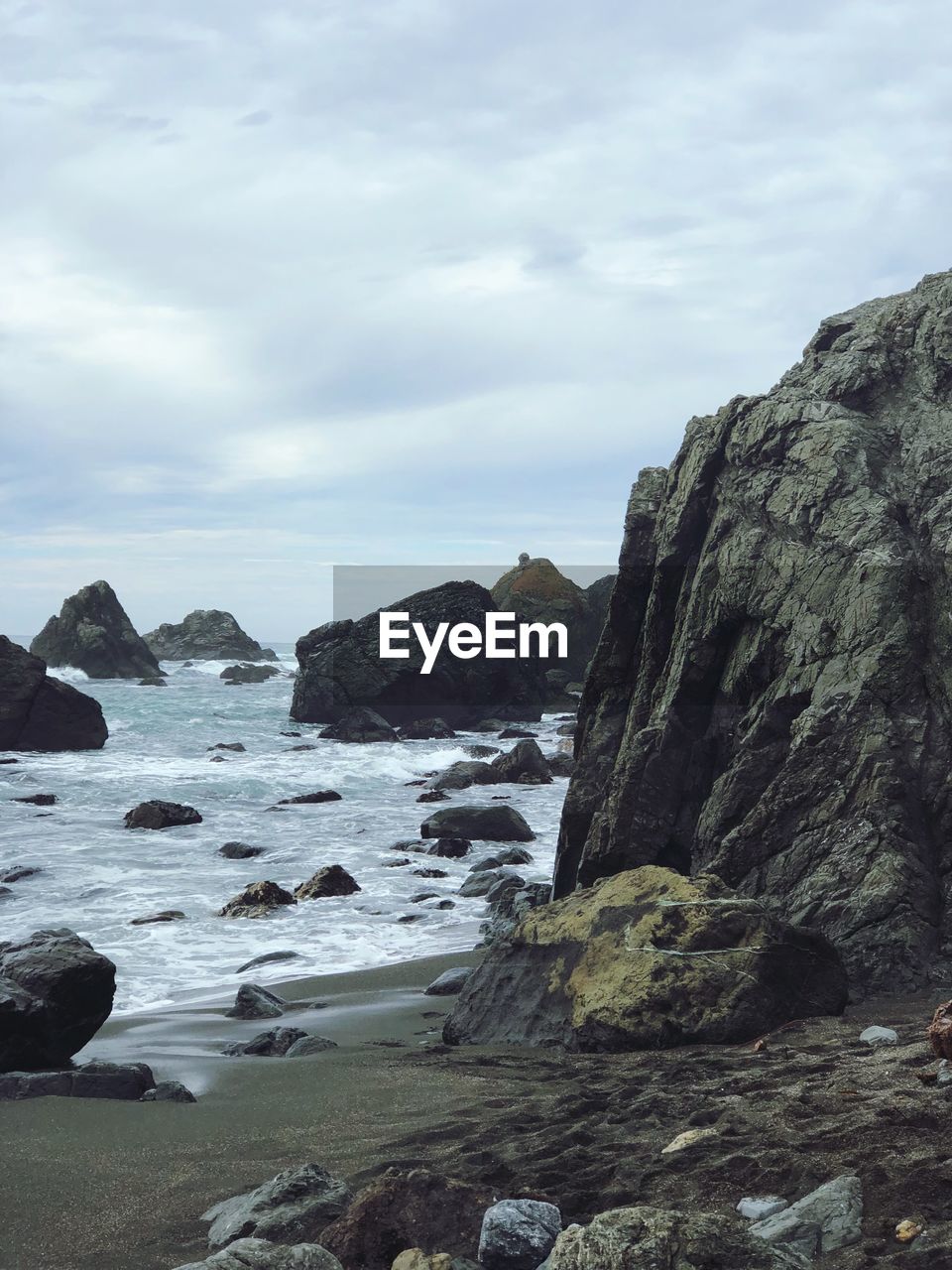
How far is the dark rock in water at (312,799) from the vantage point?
23.9 meters

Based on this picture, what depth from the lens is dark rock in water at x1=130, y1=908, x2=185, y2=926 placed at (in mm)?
13281

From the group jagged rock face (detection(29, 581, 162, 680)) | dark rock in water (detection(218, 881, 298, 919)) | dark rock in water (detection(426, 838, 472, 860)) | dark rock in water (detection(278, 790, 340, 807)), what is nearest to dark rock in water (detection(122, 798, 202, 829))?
dark rock in water (detection(278, 790, 340, 807))

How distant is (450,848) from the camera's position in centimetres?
1780

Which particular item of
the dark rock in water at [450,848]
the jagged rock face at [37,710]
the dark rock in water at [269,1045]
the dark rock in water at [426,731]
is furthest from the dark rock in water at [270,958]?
the dark rock in water at [426,731]

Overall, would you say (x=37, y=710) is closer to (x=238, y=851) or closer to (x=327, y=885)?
(x=238, y=851)

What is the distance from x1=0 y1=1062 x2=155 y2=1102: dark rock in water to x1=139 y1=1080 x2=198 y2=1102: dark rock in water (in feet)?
0.23

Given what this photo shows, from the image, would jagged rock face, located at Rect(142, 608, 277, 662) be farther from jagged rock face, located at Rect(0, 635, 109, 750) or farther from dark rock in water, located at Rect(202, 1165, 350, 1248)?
dark rock in water, located at Rect(202, 1165, 350, 1248)

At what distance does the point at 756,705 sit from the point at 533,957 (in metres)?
3.46

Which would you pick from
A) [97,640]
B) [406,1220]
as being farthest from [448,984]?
[97,640]

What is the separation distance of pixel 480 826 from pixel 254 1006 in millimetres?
10188

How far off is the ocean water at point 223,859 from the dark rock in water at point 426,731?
6.01 ft

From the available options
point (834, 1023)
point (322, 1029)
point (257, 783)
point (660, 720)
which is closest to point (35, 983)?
point (322, 1029)

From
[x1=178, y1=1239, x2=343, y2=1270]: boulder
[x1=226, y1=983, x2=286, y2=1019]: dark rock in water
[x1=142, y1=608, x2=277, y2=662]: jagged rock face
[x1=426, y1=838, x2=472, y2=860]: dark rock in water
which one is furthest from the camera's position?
[x1=142, y1=608, x2=277, y2=662]: jagged rock face

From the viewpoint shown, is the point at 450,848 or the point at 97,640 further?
the point at 97,640
